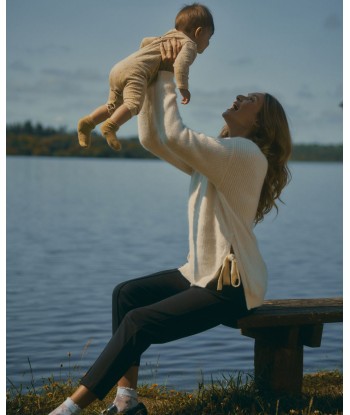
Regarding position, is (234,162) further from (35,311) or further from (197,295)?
(35,311)

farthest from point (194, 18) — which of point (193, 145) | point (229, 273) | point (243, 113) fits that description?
point (229, 273)

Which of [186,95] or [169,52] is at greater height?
[169,52]

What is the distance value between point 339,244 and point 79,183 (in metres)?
32.8

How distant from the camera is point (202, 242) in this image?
3.96m

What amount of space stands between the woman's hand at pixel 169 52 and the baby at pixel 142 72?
0.06 ft

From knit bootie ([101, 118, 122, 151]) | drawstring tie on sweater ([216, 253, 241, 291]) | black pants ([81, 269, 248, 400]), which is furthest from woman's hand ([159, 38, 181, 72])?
black pants ([81, 269, 248, 400])

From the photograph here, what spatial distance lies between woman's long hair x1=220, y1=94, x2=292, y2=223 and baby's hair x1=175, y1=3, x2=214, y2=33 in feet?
1.47

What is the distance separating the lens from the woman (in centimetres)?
383

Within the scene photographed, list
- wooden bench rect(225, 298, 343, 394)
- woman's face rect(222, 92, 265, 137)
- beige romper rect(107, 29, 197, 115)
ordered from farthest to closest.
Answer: wooden bench rect(225, 298, 343, 394), woman's face rect(222, 92, 265, 137), beige romper rect(107, 29, 197, 115)

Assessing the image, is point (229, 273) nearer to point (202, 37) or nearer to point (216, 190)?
point (216, 190)

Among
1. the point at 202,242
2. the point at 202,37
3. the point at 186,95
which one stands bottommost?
the point at 202,242

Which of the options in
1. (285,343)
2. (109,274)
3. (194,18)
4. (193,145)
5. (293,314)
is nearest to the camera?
(193,145)

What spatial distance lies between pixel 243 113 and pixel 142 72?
532 millimetres

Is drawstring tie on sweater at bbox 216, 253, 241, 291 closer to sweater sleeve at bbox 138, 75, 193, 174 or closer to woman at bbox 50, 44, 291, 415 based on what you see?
woman at bbox 50, 44, 291, 415
